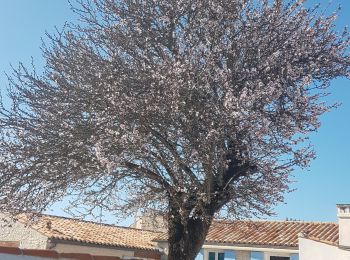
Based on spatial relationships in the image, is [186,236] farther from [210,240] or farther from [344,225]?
[210,240]

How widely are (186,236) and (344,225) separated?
1249 centimetres

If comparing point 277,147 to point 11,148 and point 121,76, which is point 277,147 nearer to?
point 121,76

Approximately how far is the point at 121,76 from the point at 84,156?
182 centimetres

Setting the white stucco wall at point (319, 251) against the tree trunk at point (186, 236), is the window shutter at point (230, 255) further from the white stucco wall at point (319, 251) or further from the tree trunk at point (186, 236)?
the tree trunk at point (186, 236)

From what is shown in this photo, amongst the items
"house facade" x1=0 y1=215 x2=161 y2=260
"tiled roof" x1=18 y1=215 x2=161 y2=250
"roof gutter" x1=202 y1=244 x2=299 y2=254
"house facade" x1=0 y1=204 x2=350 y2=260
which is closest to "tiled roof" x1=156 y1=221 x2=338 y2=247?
"house facade" x1=0 y1=204 x2=350 y2=260

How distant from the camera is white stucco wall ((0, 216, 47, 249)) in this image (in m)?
23.1

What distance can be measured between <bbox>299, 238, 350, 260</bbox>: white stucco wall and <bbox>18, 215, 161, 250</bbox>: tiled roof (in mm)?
10106

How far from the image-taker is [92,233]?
1077 inches

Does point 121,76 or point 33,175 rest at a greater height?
point 121,76

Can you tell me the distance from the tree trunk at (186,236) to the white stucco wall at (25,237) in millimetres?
14790

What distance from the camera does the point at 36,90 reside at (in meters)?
10.1

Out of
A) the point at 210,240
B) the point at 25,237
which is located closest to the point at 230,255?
the point at 210,240

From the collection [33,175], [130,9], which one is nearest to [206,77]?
[130,9]

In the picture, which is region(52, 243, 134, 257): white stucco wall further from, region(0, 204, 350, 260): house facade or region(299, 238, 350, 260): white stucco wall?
region(299, 238, 350, 260): white stucco wall
